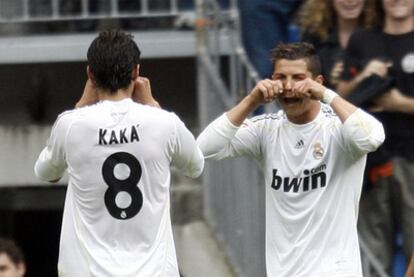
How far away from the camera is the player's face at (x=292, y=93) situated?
8.62m

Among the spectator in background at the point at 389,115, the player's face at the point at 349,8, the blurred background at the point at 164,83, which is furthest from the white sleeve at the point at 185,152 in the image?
the blurred background at the point at 164,83

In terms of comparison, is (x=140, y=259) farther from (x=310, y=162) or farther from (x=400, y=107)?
(x=400, y=107)

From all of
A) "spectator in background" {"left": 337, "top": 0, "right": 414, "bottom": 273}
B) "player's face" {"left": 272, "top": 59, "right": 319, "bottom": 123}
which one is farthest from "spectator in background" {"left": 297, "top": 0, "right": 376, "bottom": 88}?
"player's face" {"left": 272, "top": 59, "right": 319, "bottom": 123}

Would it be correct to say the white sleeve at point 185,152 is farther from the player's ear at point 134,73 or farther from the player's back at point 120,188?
the player's ear at point 134,73

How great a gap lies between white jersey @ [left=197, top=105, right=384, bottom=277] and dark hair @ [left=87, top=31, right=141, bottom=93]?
38.3 inches

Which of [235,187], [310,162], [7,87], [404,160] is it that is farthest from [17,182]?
[310,162]

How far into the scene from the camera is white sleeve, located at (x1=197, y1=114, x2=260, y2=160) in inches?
350

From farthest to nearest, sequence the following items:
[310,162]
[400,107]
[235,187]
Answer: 1. [235,187]
2. [400,107]
3. [310,162]

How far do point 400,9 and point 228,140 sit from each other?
2033 millimetres

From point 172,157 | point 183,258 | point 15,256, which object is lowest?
point 183,258

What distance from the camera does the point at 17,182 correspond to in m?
12.0

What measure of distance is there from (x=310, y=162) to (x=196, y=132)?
3218mm

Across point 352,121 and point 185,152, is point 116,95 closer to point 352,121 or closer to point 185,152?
point 185,152

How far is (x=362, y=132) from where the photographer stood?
856 centimetres
